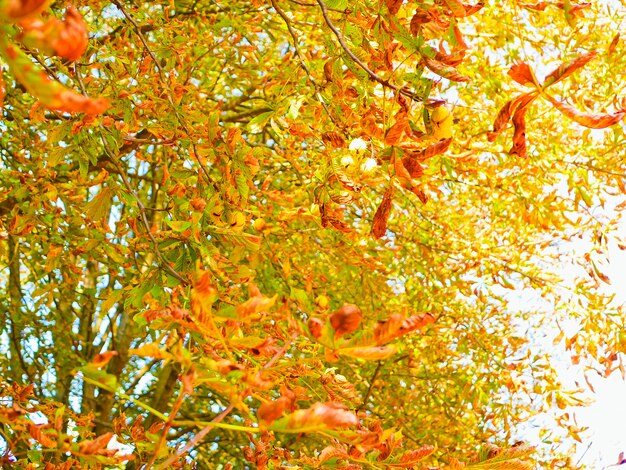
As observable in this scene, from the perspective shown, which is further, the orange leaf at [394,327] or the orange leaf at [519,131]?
the orange leaf at [519,131]

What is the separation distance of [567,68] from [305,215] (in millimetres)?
1368

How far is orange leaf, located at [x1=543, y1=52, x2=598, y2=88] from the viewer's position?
0.93 meters

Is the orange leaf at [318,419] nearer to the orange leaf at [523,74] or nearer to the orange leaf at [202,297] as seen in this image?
the orange leaf at [202,297]

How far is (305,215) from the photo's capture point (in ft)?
7.36

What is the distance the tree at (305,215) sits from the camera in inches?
41.4

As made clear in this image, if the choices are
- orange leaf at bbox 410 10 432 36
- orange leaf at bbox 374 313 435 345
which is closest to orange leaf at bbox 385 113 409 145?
orange leaf at bbox 410 10 432 36

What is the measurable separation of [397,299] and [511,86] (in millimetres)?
1688

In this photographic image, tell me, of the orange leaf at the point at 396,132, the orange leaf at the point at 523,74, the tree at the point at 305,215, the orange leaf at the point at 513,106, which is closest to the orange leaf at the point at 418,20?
Result: the tree at the point at 305,215

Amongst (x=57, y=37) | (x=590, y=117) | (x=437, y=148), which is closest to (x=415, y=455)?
(x=437, y=148)

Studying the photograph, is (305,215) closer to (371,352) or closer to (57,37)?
(371,352)

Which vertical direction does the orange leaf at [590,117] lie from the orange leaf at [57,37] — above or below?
above

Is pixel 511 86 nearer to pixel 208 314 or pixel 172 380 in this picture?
pixel 208 314

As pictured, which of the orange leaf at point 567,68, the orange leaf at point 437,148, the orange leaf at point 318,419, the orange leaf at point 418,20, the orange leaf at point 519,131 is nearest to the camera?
the orange leaf at point 318,419

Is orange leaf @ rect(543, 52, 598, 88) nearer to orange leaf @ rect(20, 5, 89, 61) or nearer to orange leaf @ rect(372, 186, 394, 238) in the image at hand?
orange leaf @ rect(372, 186, 394, 238)
